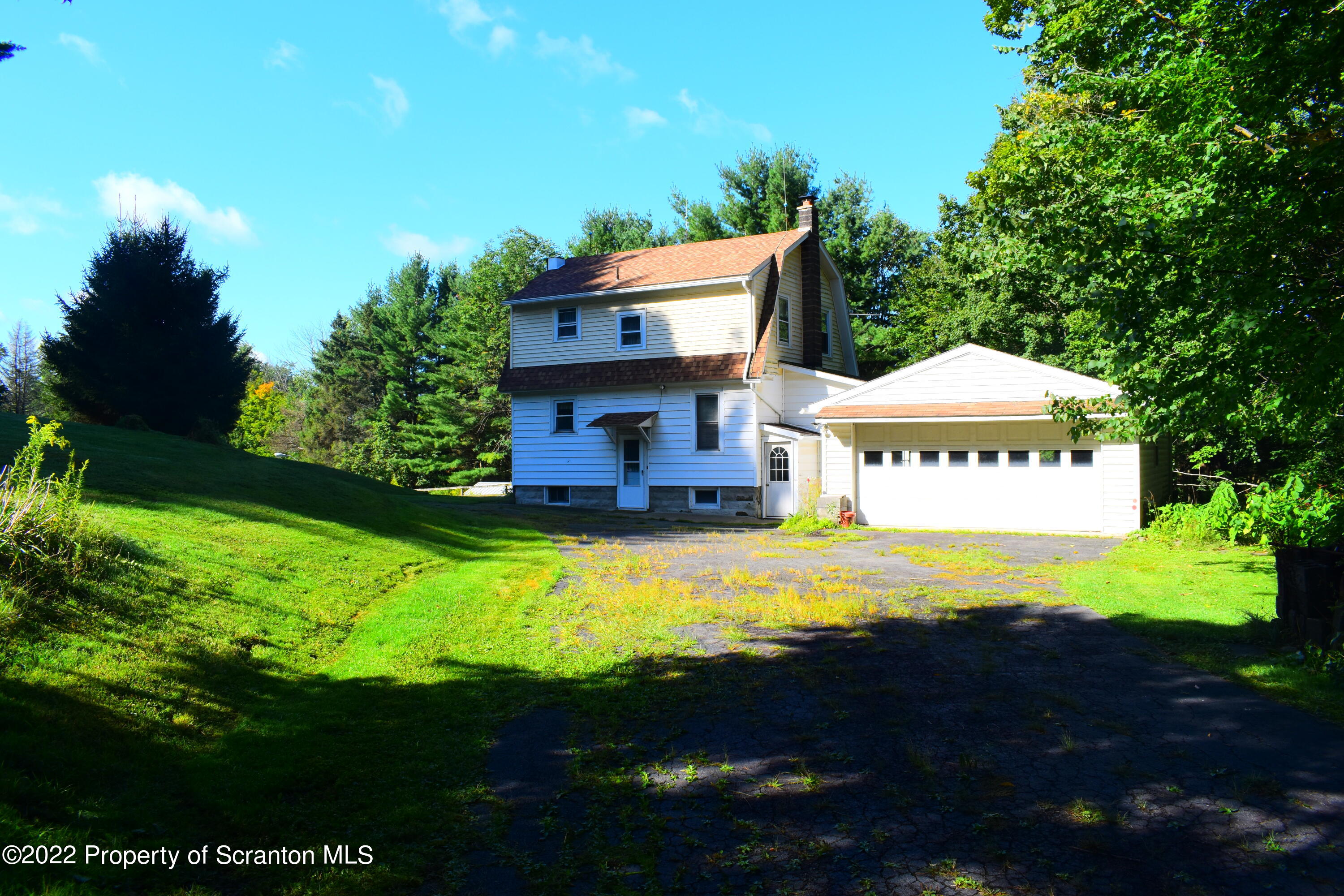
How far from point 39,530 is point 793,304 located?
21.9 meters

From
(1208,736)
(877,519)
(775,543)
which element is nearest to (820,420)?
(877,519)

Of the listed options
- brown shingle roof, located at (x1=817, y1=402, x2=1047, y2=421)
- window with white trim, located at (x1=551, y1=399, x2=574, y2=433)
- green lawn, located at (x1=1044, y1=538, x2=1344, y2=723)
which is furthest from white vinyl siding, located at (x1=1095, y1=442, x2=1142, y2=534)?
window with white trim, located at (x1=551, y1=399, x2=574, y2=433)

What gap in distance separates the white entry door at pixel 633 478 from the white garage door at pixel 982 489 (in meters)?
6.62

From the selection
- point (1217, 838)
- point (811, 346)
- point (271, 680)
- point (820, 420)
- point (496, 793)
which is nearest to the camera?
point (1217, 838)

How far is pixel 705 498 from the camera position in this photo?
79.1ft

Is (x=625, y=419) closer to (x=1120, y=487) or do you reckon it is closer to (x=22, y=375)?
(x=1120, y=487)

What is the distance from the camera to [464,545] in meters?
15.2

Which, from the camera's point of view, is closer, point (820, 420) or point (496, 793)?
point (496, 793)

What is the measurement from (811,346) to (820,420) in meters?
5.73

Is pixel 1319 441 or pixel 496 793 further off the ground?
pixel 1319 441

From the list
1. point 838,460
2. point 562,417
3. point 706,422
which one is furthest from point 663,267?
point 838,460

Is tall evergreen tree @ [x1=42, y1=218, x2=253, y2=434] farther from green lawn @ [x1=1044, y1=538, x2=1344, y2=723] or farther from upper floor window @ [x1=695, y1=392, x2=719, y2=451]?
green lawn @ [x1=1044, y1=538, x2=1344, y2=723]

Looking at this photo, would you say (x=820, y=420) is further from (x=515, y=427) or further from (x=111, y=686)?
(x=111, y=686)

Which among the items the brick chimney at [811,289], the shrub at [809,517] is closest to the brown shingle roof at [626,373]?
the shrub at [809,517]
